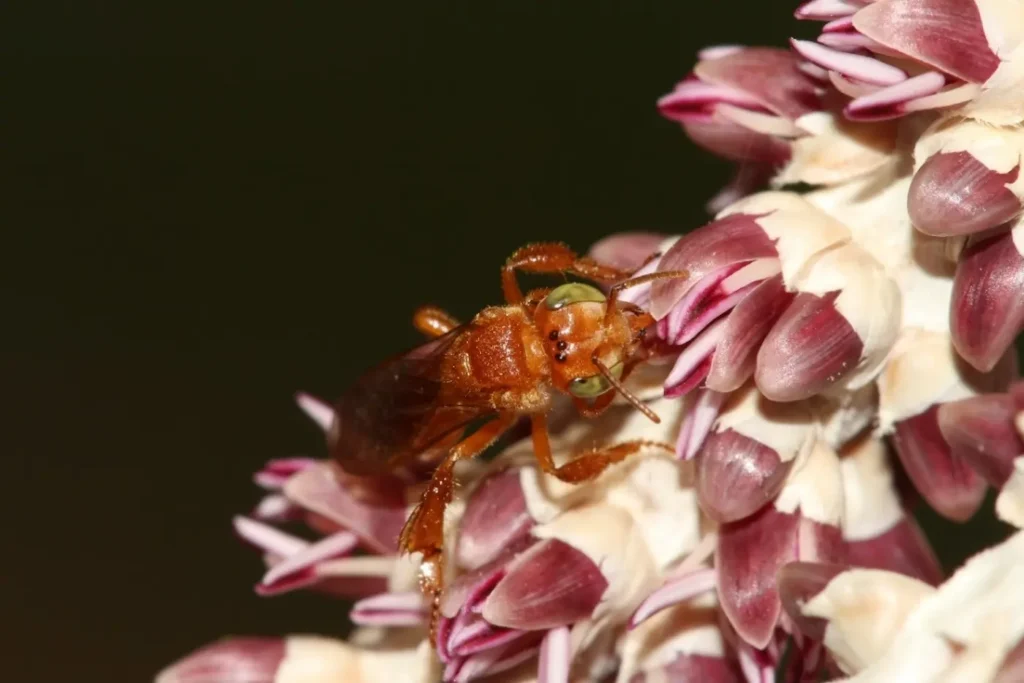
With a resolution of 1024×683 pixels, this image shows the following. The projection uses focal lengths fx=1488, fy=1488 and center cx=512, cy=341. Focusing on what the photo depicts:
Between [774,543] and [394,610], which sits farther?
[394,610]

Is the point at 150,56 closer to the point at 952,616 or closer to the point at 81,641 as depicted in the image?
the point at 81,641

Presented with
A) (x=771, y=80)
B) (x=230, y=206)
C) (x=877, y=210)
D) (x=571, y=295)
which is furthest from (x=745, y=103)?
(x=230, y=206)

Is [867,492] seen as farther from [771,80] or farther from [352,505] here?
[352,505]

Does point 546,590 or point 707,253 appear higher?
point 707,253

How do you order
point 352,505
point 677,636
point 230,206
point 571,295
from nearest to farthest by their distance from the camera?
point 677,636 → point 352,505 → point 571,295 → point 230,206

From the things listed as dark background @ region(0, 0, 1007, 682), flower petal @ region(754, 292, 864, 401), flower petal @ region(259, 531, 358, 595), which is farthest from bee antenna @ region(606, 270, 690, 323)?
dark background @ region(0, 0, 1007, 682)

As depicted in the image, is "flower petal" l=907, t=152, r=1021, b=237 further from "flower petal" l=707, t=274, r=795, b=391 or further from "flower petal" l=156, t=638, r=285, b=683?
"flower petal" l=156, t=638, r=285, b=683

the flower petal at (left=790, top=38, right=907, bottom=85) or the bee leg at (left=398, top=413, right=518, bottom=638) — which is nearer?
the flower petal at (left=790, top=38, right=907, bottom=85)
